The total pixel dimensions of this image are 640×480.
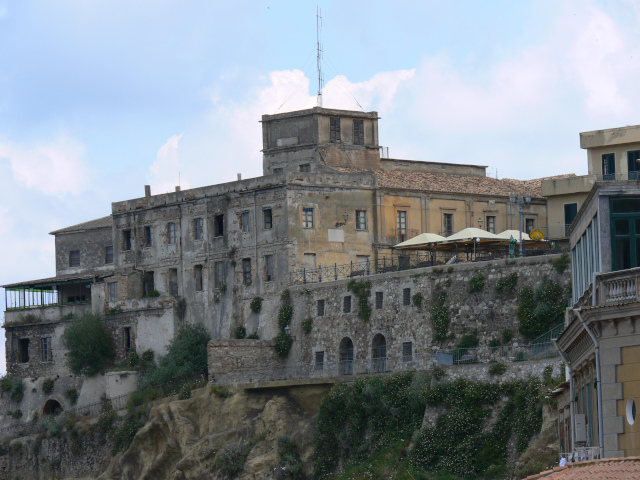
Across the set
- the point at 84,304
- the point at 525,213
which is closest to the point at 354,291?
the point at 525,213

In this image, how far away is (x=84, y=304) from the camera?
288 feet

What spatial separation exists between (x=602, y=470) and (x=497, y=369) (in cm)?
2849

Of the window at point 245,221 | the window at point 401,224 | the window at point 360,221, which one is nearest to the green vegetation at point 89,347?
the window at point 245,221

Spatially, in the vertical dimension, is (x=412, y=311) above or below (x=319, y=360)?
above

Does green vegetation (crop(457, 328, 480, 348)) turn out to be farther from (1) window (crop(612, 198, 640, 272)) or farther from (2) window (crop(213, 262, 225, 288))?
(1) window (crop(612, 198, 640, 272))

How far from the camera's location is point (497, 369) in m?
56.6

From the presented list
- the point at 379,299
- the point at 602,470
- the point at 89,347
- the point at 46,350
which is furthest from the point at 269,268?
the point at 602,470

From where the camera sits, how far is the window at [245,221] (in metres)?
77.9

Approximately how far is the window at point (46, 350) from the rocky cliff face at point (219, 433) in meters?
15.5

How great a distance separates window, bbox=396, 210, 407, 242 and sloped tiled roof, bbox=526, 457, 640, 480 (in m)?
47.6

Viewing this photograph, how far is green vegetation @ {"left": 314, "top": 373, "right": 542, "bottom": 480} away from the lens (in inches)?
2137

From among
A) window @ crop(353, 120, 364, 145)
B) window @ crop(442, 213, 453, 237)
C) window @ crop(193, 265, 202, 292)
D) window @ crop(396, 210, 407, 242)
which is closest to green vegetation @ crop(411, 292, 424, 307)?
window @ crop(396, 210, 407, 242)

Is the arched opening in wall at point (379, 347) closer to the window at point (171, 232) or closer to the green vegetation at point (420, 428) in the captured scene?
the green vegetation at point (420, 428)

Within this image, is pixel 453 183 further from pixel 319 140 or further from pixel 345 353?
pixel 345 353
